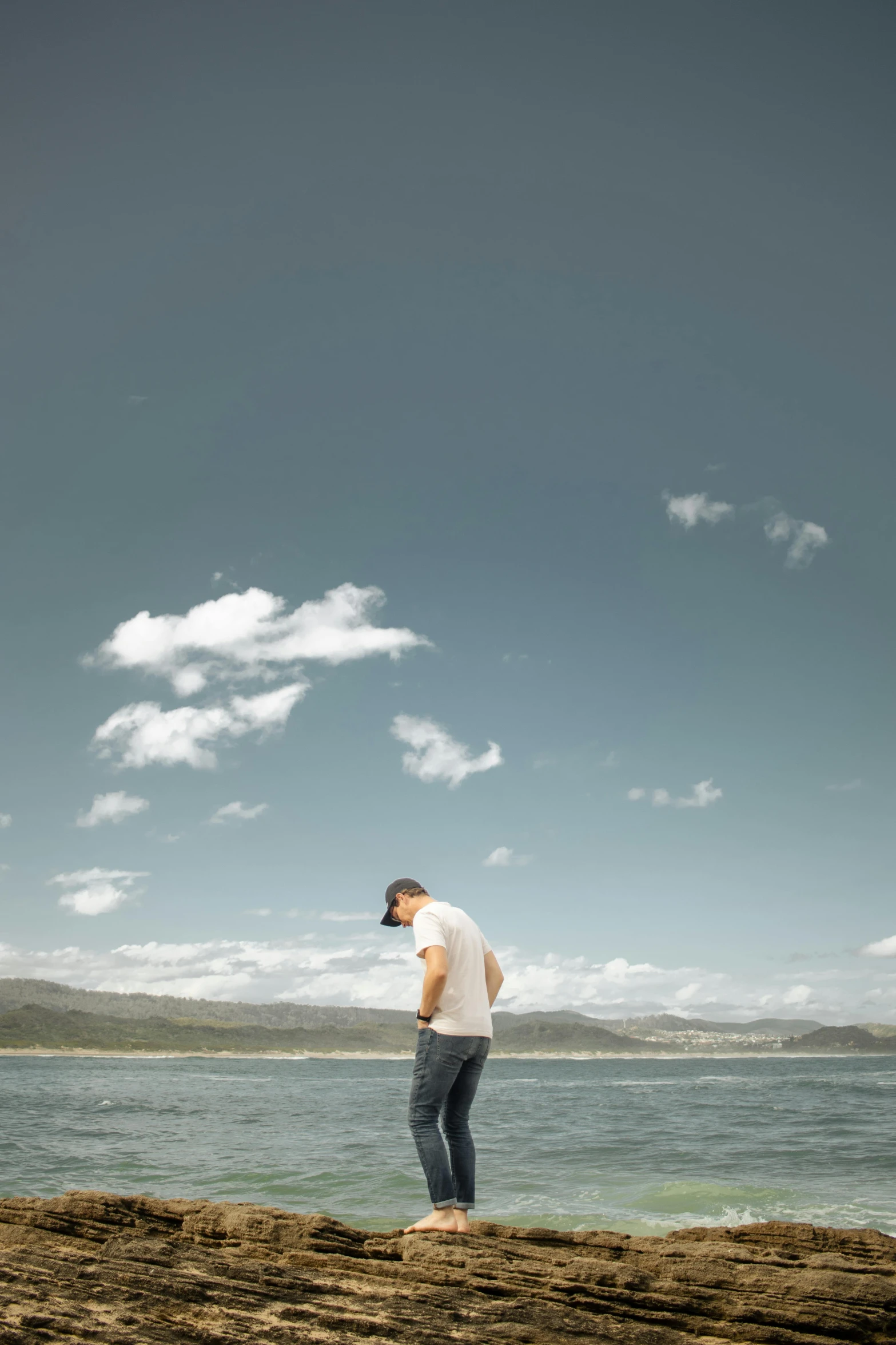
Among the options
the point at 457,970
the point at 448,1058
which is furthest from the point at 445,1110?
the point at 457,970

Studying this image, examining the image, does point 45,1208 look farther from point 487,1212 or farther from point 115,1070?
point 115,1070

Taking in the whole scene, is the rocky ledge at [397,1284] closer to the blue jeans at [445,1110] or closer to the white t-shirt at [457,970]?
the blue jeans at [445,1110]

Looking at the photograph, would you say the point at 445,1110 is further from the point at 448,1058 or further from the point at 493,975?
the point at 493,975

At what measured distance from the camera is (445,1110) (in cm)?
534

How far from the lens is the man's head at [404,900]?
5.75 metres

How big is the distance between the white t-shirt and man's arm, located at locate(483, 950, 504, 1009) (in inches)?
6.8

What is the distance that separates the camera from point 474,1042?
531 cm

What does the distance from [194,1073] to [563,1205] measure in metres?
68.2

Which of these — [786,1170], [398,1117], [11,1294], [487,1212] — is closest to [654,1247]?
[11,1294]

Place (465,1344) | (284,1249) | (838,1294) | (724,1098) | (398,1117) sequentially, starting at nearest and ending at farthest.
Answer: (465,1344)
(838,1294)
(284,1249)
(398,1117)
(724,1098)

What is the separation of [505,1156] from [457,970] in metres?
15.5

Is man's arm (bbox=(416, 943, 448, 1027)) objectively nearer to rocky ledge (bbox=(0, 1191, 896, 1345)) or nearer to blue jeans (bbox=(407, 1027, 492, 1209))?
blue jeans (bbox=(407, 1027, 492, 1209))

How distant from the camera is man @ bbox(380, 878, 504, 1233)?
5152 mm

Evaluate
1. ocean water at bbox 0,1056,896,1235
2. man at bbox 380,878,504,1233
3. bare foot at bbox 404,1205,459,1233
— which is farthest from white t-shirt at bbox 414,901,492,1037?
ocean water at bbox 0,1056,896,1235
